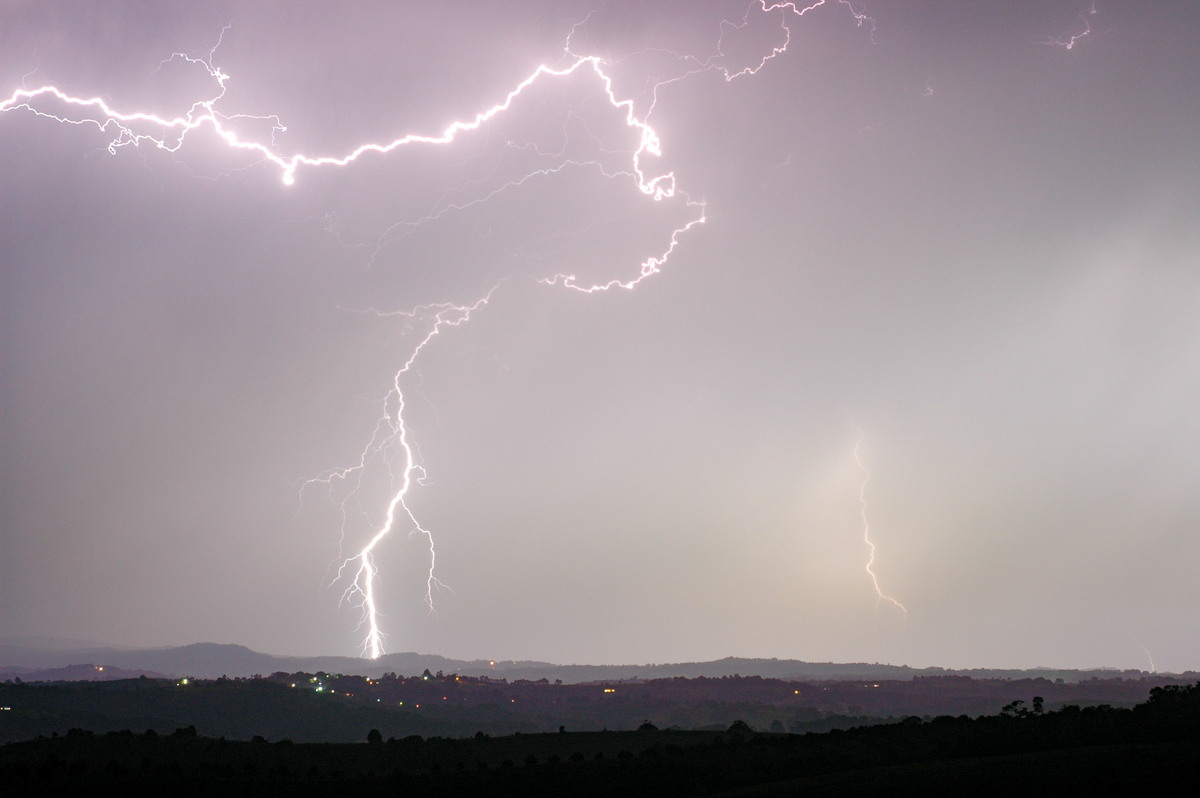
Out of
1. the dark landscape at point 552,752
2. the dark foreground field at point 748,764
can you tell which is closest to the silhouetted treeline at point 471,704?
the dark landscape at point 552,752

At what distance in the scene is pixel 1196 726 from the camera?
2356 centimetres

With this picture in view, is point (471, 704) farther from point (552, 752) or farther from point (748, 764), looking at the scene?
point (748, 764)

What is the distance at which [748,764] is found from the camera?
88.4ft

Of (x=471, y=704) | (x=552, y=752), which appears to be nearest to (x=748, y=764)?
(x=552, y=752)

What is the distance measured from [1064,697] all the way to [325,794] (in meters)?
93.3

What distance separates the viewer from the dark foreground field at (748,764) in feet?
61.9

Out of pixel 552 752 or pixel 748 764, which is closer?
pixel 748 764

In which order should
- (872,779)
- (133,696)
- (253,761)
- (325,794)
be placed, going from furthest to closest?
(133,696), (253,761), (325,794), (872,779)

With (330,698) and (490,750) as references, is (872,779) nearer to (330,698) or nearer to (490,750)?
(490,750)

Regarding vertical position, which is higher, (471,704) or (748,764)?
(748,764)

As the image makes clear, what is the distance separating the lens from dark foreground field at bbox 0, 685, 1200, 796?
61.9 ft

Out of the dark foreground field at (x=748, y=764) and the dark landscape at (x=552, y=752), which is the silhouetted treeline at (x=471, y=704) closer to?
the dark landscape at (x=552, y=752)

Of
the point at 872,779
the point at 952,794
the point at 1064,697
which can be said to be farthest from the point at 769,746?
the point at 1064,697

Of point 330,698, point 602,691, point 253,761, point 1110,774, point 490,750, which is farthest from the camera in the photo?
point 602,691
